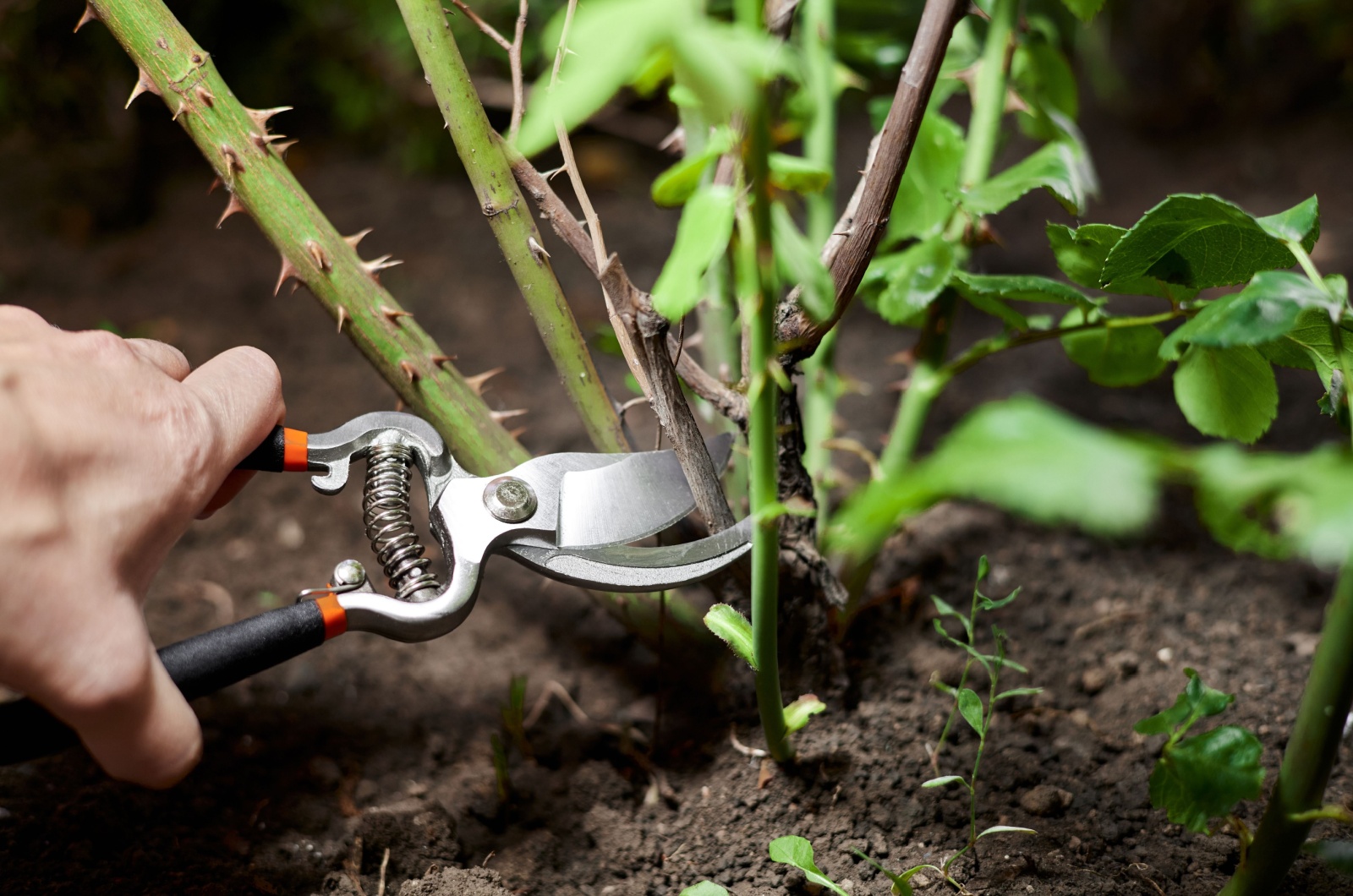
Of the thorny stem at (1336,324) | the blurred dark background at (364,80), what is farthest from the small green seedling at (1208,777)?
the blurred dark background at (364,80)

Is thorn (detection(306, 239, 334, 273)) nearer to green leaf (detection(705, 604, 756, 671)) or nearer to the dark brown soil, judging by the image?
the dark brown soil

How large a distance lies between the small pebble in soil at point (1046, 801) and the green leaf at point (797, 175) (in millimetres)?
638

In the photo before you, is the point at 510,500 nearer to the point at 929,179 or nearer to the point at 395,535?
the point at 395,535

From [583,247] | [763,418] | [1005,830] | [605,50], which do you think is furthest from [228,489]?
[1005,830]

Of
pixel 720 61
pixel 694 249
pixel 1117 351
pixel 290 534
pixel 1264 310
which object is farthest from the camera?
pixel 290 534

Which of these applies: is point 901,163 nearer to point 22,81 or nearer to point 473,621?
point 473,621

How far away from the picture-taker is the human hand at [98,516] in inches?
21.9

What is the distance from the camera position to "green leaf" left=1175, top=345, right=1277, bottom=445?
716mm

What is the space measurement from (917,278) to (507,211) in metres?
0.40

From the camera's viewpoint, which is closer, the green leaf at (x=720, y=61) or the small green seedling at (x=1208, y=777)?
the green leaf at (x=720, y=61)

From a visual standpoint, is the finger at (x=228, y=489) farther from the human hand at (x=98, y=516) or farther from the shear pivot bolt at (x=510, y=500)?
the shear pivot bolt at (x=510, y=500)

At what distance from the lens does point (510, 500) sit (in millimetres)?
807

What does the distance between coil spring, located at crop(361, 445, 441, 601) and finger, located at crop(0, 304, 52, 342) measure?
0.27 m

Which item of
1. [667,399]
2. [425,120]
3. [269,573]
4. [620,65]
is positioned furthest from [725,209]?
[425,120]
